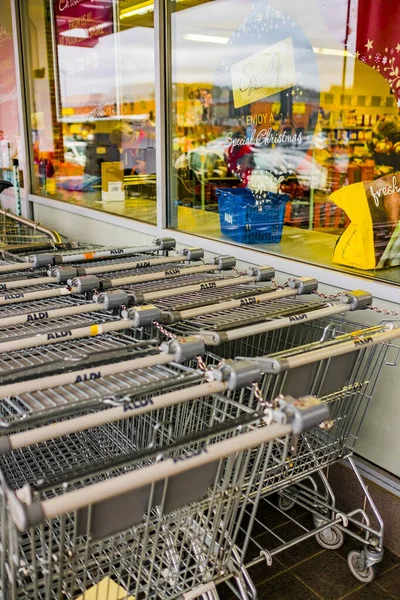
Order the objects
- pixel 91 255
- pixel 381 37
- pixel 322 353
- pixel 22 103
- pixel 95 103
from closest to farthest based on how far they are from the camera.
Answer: pixel 322 353, pixel 381 37, pixel 91 255, pixel 95 103, pixel 22 103

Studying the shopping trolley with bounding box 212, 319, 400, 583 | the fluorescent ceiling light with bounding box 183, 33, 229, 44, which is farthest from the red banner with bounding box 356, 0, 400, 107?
the shopping trolley with bounding box 212, 319, 400, 583

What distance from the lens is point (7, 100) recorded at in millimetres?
5996

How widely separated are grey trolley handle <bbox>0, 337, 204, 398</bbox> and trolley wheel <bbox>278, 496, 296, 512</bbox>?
127 cm

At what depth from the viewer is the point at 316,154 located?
306 centimetres

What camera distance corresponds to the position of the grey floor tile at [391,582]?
216 cm

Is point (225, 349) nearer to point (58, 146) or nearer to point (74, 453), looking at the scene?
point (74, 453)

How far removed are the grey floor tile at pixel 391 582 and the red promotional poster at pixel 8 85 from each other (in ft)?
17.0

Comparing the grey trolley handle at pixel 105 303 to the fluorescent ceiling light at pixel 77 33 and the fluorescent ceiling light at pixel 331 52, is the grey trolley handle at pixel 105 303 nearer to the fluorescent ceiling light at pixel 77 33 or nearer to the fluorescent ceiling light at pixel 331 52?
the fluorescent ceiling light at pixel 331 52

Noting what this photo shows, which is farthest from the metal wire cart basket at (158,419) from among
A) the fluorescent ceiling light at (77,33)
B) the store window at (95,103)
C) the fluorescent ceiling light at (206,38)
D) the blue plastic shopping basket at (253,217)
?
the fluorescent ceiling light at (77,33)

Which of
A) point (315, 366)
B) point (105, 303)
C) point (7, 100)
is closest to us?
point (315, 366)

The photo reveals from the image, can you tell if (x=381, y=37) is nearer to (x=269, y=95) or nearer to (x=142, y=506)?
(x=269, y=95)

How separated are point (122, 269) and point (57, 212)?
9.74 feet

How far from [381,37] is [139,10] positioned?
75.9 inches

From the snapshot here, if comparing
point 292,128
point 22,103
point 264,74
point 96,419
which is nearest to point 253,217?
point 292,128
